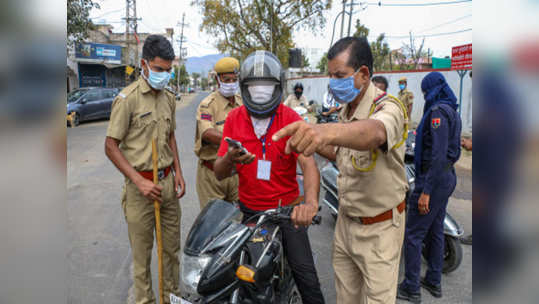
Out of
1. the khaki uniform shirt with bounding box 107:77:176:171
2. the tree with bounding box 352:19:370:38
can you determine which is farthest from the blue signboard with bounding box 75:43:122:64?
the khaki uniform shirt with bounding box 107:77:176:171

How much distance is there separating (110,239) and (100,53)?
88.1 ft

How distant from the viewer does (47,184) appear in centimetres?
62

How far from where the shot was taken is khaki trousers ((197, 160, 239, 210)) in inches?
130

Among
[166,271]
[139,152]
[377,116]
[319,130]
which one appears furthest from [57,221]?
[166,271]

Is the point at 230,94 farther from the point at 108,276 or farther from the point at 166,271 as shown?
the point at 108,276

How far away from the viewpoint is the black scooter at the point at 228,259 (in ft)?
4.94

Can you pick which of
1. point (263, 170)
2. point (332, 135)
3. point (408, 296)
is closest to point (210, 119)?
point (263, 170)

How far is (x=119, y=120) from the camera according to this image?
240cm

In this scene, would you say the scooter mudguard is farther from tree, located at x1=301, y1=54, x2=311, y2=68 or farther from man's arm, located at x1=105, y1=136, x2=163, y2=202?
tree, located at x1=301, y1=54, x2=311, y2=68

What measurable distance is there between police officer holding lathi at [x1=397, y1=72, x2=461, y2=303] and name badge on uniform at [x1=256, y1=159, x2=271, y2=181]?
5.26 ft

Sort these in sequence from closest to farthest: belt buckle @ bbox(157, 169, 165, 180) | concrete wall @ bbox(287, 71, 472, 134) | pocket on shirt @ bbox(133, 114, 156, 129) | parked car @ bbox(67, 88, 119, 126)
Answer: pocket on shirt @ bbox(133, 114, 156, 129) < belt buckle @ bbox(157, 169, 165, 180) < concrete wall @ bbox(287, 71, 472, 134) < parked car @ bbox(67, 88, 119, 126)

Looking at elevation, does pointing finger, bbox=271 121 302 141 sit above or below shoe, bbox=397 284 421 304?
above

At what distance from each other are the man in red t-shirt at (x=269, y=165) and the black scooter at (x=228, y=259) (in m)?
0.23

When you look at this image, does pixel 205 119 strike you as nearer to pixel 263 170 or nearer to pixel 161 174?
pixel 161 174
